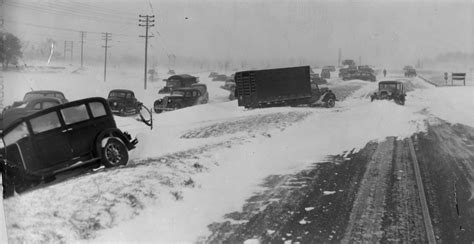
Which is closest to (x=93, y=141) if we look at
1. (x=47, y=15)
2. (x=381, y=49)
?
(x=47, y=15)

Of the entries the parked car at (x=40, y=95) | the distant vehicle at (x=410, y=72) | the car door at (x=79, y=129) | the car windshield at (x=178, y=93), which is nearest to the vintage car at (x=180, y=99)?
the car windshield at (x=178, y=93)

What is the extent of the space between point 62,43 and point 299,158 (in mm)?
2343

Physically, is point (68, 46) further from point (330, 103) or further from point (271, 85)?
point (330, 103)

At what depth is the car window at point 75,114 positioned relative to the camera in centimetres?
306

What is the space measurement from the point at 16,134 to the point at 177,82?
140 centimetres

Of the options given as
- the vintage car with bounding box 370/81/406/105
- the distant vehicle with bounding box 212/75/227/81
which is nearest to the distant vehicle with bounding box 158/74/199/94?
the distant vehicle with bounding box 212/75/227/81

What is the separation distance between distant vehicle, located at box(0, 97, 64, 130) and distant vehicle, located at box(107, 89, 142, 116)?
445 mm

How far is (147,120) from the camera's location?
337 cm

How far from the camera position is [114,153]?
3217 millimetres

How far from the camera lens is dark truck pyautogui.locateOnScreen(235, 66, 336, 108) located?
3207 mm

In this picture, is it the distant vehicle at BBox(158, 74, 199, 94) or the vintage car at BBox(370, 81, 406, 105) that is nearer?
the distant vehicle at BBox(158, 74, 199, 94)

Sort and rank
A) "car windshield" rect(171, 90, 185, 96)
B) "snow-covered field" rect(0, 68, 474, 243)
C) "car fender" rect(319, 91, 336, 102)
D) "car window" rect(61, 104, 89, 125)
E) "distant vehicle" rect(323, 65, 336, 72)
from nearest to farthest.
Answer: "snow-covered field" rect(0, 68, 474, 243), "car window" rect(61, 104, 89, 125), "car windshield" rect(171, 90, 185, 96), "distant vehicle" rect(323, 65, 336, 72), "car fender" rect(319, 91, 336, 102)

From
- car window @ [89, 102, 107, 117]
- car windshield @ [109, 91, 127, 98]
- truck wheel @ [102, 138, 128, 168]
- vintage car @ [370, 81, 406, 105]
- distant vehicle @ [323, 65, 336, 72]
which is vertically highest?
distant vehicle @ [323, 65, 336, 72]

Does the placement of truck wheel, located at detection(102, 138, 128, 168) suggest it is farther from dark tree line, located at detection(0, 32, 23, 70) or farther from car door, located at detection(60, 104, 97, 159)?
dark tree line, located at detection(0, 32, 23, 70)
